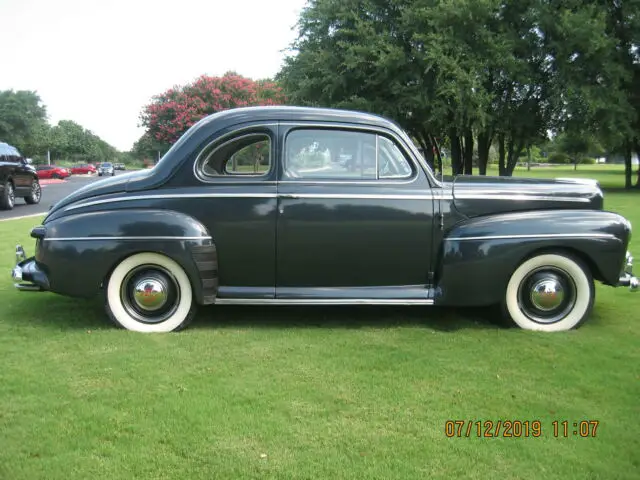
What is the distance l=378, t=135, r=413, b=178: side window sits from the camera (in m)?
4.68

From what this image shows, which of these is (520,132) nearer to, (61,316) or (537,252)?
(537,252)

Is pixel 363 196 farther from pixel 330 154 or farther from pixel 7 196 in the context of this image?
pixel 7 196

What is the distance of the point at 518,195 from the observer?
4.74m

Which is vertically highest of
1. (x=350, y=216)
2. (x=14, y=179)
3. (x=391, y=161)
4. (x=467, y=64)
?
(x=467, y=64)

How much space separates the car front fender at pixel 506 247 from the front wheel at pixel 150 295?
202 cm

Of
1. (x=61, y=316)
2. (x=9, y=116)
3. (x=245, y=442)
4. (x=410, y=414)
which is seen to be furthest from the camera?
(x=9, y=116)

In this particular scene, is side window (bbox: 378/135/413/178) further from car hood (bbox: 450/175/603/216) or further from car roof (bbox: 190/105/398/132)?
car hood (bbox: 450/175/603/216)

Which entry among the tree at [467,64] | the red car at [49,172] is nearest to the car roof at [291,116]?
the tree at [467,64]

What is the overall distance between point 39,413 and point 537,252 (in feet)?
12.0

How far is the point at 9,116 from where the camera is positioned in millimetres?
49344

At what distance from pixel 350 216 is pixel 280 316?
Answer: 1161 millimetres

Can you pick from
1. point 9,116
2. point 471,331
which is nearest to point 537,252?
point 471,331

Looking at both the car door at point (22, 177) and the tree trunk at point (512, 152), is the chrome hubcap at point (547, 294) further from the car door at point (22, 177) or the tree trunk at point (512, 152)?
the tree trunk at point (512, 152)
